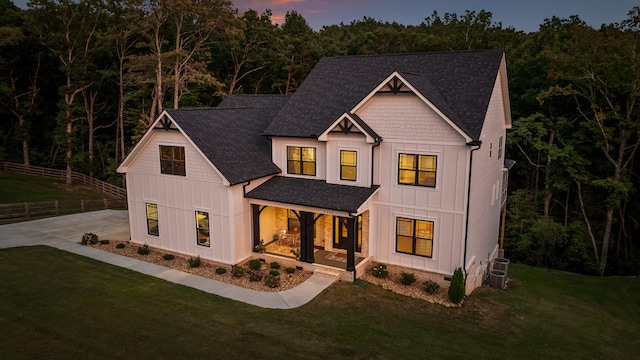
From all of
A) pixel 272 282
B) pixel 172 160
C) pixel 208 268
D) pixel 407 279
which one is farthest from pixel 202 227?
pixel 407 279

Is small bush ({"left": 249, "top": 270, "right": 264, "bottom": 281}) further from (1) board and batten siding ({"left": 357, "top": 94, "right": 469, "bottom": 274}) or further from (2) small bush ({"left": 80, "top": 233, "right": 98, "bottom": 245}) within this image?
(2) small bush ({"left": 80, "top": 233, "right": 98, "bottom": 245})

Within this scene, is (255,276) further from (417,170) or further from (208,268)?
(417,170)

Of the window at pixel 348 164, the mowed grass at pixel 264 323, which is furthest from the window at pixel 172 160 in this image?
the window at pixel 348 164

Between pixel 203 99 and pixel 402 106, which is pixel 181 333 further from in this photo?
pixel 203 99

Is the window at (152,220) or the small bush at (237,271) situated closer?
the small bush at (237,271)

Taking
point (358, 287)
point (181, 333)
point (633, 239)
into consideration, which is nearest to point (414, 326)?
point (358, 287)

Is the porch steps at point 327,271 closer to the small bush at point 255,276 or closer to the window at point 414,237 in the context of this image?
the small bush at point 255,276

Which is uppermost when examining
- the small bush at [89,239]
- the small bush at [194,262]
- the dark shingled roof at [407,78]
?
the dark shingled roof at [407,78]
